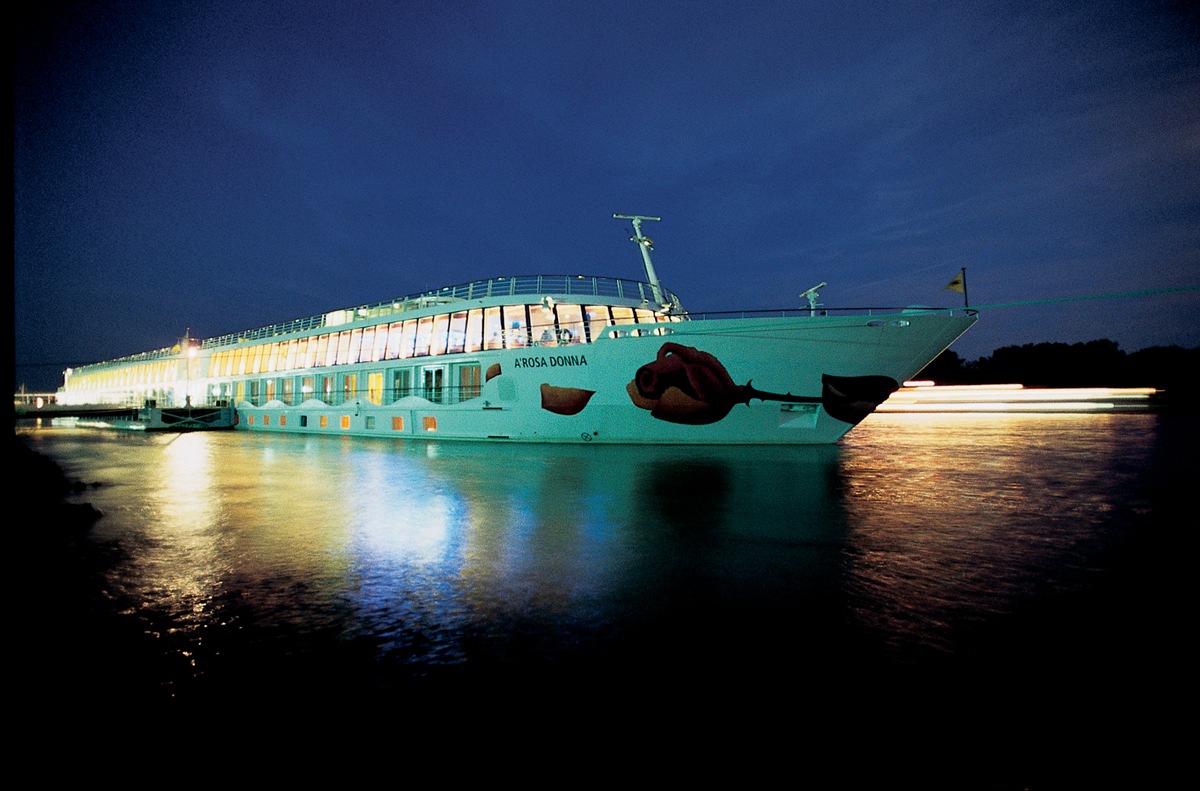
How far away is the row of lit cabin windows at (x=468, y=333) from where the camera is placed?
2630 centimetres

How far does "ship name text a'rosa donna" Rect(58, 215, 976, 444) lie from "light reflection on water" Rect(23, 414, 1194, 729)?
578 cm

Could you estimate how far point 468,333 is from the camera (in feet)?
93.2

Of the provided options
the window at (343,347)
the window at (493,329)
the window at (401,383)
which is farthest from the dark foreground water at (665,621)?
the window at (343,347)

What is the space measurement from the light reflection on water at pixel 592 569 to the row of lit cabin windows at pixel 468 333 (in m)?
12.7

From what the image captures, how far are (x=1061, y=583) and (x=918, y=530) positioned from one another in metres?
2.45

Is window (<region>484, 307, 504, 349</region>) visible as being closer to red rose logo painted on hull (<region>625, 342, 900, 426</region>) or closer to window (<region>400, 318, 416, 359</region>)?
window (<region>400, 318, 416, 359</region>)


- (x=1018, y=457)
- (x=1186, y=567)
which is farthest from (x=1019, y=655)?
(x=1018, y=457)

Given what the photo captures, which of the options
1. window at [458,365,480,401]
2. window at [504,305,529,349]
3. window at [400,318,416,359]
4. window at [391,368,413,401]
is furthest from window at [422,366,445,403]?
window at [504,305,529,349]

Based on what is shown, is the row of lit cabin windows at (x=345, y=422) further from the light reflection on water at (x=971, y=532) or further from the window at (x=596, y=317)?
the light reflection on water at (x=971, y=532)

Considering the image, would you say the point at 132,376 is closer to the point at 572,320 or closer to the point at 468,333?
the point at 468,333

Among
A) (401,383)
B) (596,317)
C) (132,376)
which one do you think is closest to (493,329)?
(596,317)

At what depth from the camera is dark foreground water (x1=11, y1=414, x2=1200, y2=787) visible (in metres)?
3.46

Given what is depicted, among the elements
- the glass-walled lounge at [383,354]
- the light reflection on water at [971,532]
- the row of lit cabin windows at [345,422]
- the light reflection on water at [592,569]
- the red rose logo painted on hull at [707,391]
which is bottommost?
the light reflection on water at [971,532]

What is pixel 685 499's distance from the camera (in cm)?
1110
